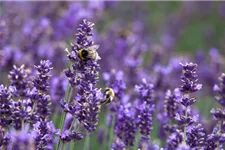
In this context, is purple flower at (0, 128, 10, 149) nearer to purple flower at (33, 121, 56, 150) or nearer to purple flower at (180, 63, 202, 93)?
purple flower at (33, 121, 56, 150)

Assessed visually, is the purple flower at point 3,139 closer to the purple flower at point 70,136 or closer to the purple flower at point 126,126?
the purple flower at point 70,136

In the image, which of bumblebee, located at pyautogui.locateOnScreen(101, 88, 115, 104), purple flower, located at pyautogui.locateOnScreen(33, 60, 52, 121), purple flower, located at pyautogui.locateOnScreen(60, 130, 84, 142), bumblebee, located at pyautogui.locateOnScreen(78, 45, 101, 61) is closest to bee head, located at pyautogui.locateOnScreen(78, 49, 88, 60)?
bumblebee, located at pyautogui.locateOnScreen(78, 45, 101, 61)

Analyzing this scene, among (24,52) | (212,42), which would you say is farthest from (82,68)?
(212,42)

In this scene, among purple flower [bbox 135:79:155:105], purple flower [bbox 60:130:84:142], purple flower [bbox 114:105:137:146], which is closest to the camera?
purple flower [bbox 60:130:84:142]

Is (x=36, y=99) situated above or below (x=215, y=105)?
below

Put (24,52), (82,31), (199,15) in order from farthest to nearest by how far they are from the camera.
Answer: (199,15), (24,52), (82,31)

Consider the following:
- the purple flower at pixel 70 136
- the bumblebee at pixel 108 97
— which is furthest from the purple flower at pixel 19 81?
the bumblebee at pixel 108 97

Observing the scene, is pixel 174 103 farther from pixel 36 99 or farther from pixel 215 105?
pixel 215 105

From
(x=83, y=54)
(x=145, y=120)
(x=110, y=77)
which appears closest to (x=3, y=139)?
(x=83, y=54)
